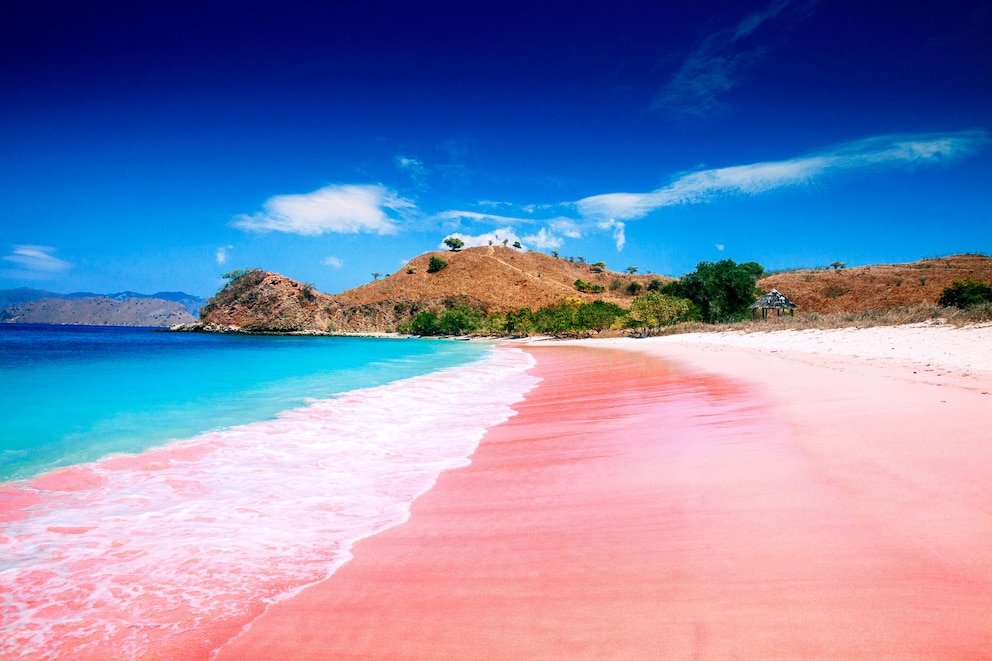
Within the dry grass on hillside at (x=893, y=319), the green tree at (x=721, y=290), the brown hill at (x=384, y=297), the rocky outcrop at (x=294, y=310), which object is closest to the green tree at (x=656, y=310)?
the green tree at (x=721, y=290)

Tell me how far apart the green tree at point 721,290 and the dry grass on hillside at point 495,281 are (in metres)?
36.0

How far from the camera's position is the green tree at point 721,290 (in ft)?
162

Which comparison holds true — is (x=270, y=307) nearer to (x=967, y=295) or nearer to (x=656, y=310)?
(x=656, y=310)

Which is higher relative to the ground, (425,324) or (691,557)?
(425,324)

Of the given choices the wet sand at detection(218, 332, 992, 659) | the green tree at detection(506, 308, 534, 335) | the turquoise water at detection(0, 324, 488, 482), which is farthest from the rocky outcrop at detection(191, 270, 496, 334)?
the wet sand at detection(218, 332, 992, 659)

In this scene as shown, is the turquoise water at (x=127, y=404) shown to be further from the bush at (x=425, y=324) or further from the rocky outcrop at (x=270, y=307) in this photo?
the rocky outcrop at (x=270, y=307)

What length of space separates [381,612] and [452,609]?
1.26 feet

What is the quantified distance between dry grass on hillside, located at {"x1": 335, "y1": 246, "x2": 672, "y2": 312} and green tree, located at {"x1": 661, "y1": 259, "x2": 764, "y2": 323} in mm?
35965

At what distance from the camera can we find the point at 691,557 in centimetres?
275

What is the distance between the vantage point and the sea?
102 inches

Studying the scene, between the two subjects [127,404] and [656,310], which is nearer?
[127,404]

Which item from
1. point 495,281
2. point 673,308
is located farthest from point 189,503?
point 495,281

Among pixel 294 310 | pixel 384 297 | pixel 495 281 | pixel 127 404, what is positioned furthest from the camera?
pixel 384 297

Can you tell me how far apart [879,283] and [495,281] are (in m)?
67.7
